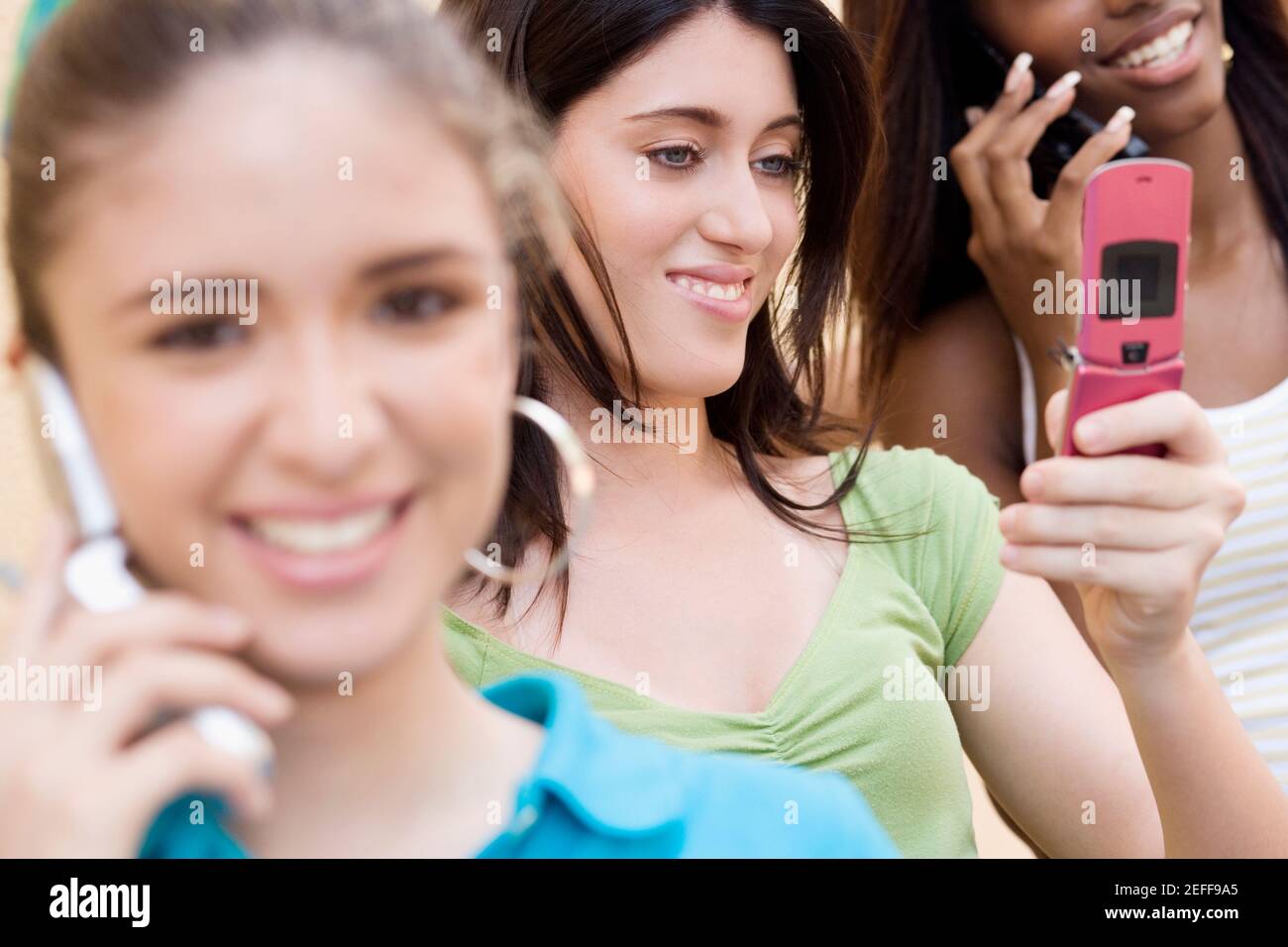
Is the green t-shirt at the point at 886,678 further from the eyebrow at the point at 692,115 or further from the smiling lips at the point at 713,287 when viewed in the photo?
the eyebrow at the point at 692,115

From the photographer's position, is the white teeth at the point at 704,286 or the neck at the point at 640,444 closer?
the white teeth at the point at 704,286

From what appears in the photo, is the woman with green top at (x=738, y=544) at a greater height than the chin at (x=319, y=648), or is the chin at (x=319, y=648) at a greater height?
the woman with green top at (x=738, y=544)

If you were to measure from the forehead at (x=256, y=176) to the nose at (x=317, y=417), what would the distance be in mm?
40

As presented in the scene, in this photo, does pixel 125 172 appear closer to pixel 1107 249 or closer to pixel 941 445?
pixel 1107 249

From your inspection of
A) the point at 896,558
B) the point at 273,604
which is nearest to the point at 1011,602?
the point at 896,558

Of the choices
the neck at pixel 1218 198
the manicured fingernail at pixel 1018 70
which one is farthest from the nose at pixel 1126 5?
the neck at pixel 1218 198

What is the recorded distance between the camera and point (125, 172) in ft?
2.17

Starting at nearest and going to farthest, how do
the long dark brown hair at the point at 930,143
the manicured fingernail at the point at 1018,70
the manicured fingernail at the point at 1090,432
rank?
the manicured fingernail at the point at 1090,432
the manicured fingernail at the point at 1018,70
the long dark brown hair at the point at 930,143

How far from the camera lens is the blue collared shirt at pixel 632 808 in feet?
2.64

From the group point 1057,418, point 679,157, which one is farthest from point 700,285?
point 1057,418

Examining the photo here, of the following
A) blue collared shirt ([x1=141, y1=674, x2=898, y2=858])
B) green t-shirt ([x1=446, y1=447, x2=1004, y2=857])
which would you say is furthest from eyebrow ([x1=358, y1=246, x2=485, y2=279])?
green t-shirt ([x1=446, y1=447, x2=1004, y2=857])

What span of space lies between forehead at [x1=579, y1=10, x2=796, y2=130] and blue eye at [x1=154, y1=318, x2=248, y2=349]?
95 centimetres

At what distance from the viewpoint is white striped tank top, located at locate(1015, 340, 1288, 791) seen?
1852mm

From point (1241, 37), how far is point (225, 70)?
1.89 meters
